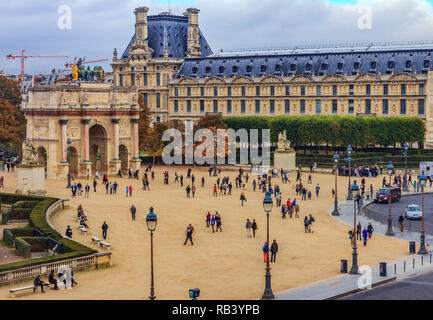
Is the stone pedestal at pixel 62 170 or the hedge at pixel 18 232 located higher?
the stone pedestal at pixel 62 170

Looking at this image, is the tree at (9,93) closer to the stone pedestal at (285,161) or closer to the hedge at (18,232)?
the stone pedestal at (285,161)

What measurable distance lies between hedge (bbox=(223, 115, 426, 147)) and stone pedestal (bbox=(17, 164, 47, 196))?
180ft

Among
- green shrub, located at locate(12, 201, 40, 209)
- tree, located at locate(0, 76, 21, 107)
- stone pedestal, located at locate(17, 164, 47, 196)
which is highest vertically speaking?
tree, located at locate(0, 76, 21, 107)

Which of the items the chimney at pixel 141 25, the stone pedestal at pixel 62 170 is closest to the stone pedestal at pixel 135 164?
the stone pedestal at pixel 62 170

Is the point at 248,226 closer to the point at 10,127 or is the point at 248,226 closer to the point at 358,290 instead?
the point at 358,290

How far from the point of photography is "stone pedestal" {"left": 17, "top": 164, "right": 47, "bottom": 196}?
274ft

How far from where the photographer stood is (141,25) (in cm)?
16100

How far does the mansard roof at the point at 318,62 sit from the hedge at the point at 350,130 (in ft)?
39.5

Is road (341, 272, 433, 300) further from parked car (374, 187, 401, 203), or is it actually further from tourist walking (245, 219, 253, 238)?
parked car (374, 187, 401, 203)

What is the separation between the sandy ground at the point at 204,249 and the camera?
4550 centimetres

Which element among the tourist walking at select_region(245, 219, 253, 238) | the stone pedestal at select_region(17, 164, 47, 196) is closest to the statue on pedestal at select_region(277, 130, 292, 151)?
the stone pedestal at select_region(17, 164, 47, 196)

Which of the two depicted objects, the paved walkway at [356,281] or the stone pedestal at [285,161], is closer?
the paved walkway at [356,281]

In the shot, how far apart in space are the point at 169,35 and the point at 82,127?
63462mm
